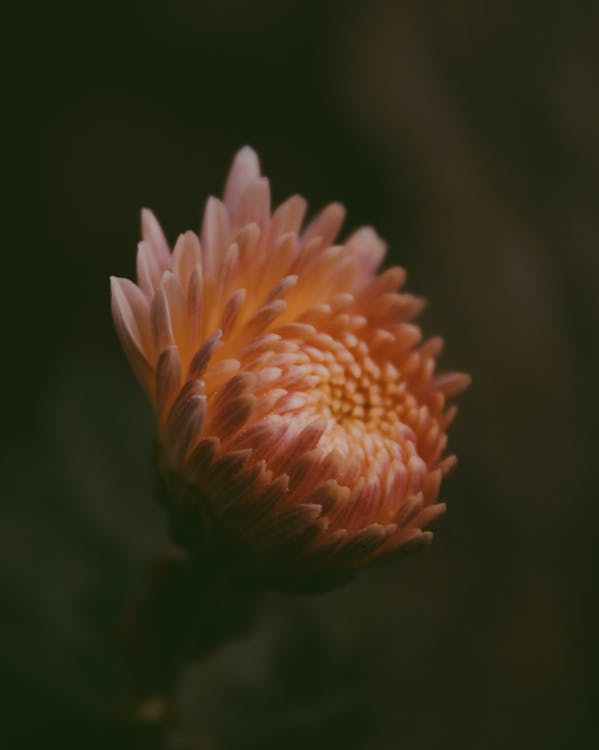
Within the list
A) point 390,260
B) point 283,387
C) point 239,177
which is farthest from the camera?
point 390,260

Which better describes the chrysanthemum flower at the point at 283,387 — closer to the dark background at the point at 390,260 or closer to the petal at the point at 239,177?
the petal at the point at 239,177

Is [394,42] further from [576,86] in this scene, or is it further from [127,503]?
[127,503]

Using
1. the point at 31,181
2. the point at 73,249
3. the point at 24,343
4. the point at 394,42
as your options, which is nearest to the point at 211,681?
the point at 24,343

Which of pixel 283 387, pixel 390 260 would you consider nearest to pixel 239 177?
pixel 283 387

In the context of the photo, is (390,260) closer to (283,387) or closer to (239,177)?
(239,177)

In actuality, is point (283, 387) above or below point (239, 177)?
below

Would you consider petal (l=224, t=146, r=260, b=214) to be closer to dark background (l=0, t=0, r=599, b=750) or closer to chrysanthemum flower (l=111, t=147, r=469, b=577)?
chrysanthemum flower (l=111, t=147, r=469, b=577)

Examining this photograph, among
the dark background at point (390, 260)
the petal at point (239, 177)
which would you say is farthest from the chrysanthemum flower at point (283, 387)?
the dark background at point (390, 260)
